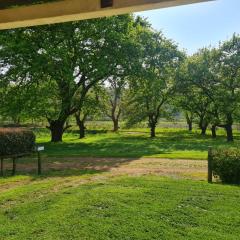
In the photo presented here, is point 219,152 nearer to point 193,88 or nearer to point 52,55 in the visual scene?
point 52,55

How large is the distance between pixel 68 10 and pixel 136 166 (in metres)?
12.1

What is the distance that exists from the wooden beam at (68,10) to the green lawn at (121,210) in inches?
153

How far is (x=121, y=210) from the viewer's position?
7902 mm

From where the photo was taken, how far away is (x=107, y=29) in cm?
2675

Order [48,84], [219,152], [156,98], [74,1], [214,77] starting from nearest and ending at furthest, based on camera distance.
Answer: [74,1]
[219,152]
[48,84]
[214,77]
[156,98]

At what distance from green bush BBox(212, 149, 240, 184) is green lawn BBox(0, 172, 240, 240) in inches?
40.0

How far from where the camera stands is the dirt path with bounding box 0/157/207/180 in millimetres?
13609

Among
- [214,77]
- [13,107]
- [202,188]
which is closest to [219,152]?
[202,188]

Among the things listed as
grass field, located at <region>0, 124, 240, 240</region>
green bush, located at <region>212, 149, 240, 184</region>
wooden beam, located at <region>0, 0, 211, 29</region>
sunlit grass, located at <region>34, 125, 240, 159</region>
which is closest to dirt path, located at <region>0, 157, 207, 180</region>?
grass field, located at <region>0, 124, 240, 240</region>

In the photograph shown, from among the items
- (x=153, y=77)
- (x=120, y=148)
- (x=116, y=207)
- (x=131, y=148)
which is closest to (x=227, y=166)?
(x=116, y=207)

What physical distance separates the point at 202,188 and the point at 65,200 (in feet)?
12.1

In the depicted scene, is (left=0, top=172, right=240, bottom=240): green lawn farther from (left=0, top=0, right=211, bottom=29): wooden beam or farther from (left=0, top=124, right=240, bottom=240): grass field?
(left=0, top=0, right=211, bottom=29): wooden beam

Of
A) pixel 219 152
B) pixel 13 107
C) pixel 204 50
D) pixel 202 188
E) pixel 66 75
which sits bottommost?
pixel 202 188

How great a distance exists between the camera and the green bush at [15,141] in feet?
50.9
